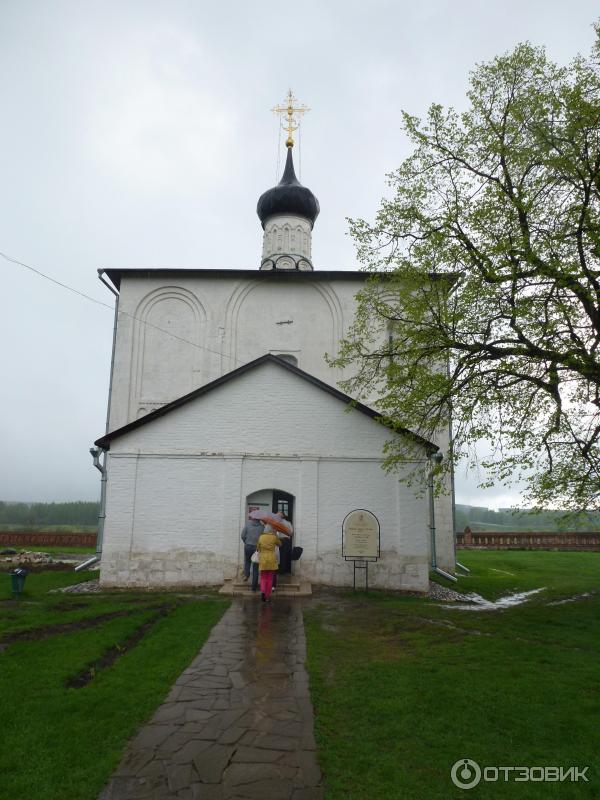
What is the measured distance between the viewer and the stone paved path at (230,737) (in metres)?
3.71

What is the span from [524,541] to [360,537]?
20624 millimetres

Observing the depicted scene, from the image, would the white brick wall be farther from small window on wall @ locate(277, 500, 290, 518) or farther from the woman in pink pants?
the woman in pink pants

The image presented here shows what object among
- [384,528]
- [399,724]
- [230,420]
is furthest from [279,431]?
[399,724]

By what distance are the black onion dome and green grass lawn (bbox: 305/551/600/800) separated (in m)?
18.1

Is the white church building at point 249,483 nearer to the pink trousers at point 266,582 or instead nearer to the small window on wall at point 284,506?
the small window on wall at point 284,506

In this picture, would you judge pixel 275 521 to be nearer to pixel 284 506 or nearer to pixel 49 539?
pixel 284 506

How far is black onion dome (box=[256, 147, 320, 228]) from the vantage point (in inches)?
950

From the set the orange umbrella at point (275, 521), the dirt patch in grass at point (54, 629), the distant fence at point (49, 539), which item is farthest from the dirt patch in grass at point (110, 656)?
the distant fence at point (49, 539)

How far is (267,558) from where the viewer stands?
10.5 metres

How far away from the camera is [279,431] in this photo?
13.3 meters

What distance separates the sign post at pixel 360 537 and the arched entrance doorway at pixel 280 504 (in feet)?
4.87

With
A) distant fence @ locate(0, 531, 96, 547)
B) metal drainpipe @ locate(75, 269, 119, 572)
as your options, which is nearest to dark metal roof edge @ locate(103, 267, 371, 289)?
metal drainpipe @ locate(75, 269, 119, 572)

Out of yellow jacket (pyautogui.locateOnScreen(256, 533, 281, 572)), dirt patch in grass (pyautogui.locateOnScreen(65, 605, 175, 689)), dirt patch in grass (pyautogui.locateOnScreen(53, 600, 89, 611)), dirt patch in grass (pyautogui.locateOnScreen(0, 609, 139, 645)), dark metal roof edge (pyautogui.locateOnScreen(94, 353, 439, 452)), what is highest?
dark metal roof edge (pyautogui.locateOnScreen(94, 353, 439, 452))

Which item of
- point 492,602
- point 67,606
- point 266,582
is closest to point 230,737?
point 266,582
